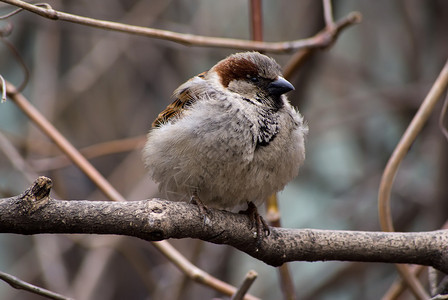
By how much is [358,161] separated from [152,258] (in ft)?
6.09

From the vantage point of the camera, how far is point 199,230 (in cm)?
173

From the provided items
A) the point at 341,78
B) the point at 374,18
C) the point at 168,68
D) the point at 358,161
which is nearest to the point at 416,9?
the point at 374,18

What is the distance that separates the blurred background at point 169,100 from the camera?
3.76 metres

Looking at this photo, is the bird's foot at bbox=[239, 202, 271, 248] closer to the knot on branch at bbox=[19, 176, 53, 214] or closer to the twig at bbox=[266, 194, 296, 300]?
the twig at bbox=[266, 194, 296, 300]

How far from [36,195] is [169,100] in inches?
113

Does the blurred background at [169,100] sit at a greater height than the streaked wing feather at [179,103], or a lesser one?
greater

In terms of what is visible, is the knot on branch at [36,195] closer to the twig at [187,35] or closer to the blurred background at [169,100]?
the twig at [187,35]

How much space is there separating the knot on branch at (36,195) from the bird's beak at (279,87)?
124 centimetres

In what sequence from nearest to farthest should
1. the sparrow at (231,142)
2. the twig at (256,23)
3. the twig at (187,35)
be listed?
the twig at (187,35)
the sparrow at (231,142)
the twig at (256,23)

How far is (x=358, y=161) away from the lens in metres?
4.56

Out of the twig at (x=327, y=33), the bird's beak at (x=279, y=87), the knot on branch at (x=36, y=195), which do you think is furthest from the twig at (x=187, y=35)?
the knot on branch at (x=36, y=195)

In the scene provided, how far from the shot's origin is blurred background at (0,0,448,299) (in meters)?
3.76

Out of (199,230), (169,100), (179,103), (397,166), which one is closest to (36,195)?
(199,230)

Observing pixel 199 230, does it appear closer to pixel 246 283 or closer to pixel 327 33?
pixel 246 283
